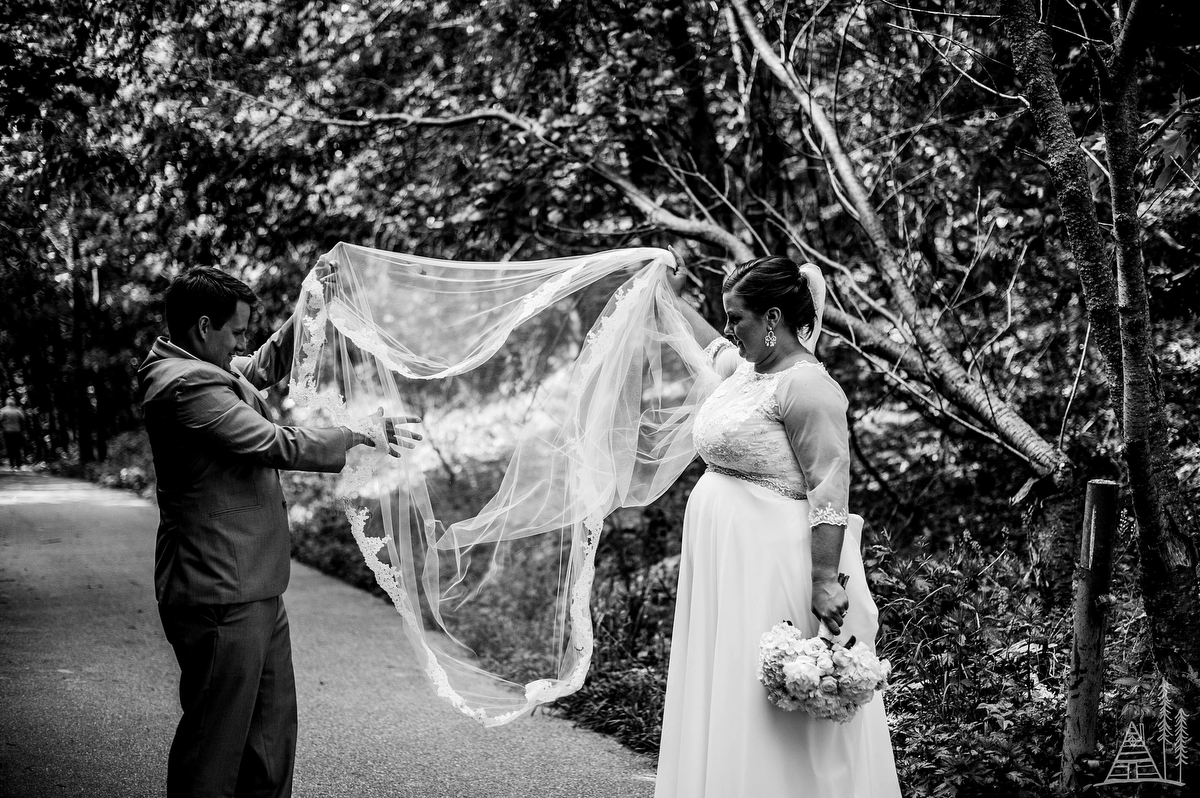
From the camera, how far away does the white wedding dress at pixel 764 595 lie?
276 cm

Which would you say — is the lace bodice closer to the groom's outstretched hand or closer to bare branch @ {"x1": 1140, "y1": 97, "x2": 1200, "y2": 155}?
the groom's outstretched hand

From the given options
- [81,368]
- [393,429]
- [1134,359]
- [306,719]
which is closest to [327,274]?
[393,429]

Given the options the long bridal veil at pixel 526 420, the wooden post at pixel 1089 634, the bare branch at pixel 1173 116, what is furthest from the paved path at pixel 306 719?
the bare branch at pixel 1173 116

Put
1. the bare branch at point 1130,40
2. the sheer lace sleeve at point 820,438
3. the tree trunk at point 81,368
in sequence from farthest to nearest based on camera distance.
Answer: the tree trunk at point 81,368 → the bare branch at point 1130,40 → the sheer lace sleeve at point 820,438

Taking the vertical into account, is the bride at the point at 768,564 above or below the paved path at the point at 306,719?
above

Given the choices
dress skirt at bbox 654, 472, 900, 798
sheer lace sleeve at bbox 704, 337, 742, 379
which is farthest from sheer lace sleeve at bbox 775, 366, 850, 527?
sheer lace sleeve at bbox 704, 337, 742, 379

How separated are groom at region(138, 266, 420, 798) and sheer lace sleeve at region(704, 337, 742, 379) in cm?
157

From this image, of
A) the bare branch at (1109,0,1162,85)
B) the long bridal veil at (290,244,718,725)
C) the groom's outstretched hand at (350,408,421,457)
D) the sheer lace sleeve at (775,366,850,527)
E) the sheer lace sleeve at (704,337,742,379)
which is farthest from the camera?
the sheer lace sleeve at (704,337,742,379)

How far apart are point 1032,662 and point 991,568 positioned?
95cm

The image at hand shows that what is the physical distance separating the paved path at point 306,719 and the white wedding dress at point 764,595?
1379 mm

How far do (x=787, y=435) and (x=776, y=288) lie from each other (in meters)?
0.48

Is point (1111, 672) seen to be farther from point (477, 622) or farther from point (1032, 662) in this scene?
point (477, 622)

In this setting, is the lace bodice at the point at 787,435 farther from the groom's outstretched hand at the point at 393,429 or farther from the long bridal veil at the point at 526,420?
the groom's outstretched hand at the point at 393,429

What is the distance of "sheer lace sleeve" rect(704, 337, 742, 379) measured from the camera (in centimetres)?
356
